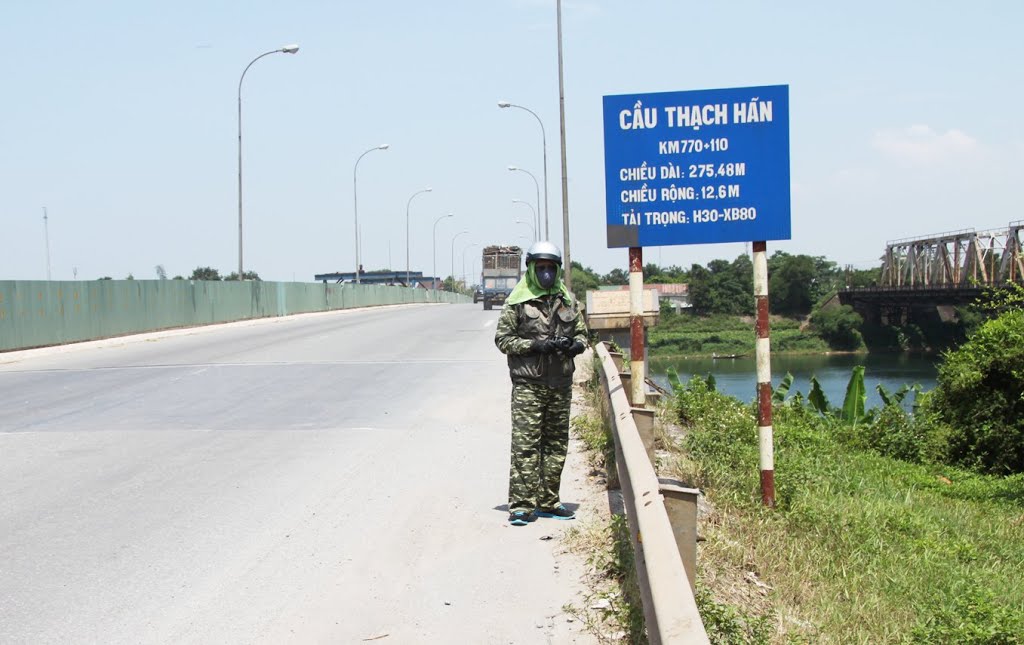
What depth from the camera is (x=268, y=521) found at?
7125mm

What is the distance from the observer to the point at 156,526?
6.96m

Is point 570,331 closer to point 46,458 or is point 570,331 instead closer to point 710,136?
point 710,136

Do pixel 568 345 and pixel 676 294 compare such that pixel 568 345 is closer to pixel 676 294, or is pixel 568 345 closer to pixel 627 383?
pixel 627 383

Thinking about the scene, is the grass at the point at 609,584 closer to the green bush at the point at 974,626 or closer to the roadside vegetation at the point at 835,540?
the roadside vegetation at the point at 835,540

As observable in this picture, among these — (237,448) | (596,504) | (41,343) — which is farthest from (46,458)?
(41,343)

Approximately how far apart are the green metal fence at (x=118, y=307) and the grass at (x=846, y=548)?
19.2 m

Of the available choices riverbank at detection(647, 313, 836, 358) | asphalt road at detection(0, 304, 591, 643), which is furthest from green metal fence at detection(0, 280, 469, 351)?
riverbank at detection(647, 313, 836, 358)

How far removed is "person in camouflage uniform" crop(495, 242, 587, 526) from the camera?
6.81 m

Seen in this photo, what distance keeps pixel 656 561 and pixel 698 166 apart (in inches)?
177

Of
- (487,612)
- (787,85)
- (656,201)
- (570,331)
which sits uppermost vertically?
(787,85)

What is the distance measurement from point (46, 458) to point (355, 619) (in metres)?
5.71

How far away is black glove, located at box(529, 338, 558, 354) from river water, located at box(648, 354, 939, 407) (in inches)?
1623

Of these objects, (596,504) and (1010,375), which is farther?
(1010,375)

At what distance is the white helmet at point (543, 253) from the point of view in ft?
22.0
